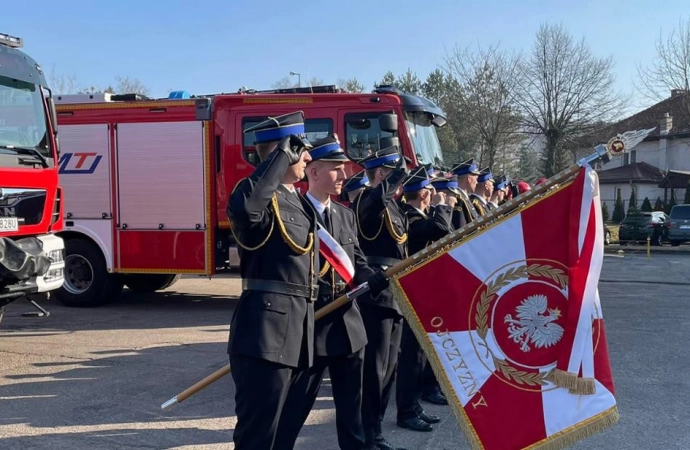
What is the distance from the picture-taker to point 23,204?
667 cm

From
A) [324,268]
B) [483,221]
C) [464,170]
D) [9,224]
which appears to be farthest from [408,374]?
[9,224]

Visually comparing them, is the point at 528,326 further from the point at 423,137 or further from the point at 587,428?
Result: the point at 423,137

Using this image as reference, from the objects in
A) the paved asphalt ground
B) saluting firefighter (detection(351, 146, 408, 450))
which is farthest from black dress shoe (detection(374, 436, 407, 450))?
the paved asphalt ground

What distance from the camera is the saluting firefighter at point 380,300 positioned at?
14.4 ft

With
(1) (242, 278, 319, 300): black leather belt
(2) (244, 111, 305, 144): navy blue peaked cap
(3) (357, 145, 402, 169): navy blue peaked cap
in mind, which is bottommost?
(1) (242, 278, 319, 300): black leather belt

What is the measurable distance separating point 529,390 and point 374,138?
19.4 feet

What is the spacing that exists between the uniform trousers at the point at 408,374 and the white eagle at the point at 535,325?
1.46m

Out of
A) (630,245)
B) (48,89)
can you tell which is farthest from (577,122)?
(48,89)

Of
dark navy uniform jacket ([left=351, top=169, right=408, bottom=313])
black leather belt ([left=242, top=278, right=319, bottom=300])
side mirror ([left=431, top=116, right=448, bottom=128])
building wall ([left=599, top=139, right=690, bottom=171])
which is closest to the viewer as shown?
black leather belt ([left=242, top=278, right=319, bottom=300])

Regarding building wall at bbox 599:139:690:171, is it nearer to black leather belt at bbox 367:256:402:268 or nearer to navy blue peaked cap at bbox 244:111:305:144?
black leather belt at bbox 367:256:402:268

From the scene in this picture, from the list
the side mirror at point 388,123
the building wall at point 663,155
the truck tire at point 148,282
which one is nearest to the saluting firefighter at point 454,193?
the side mirror at point 388,123

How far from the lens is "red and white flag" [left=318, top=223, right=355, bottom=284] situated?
3662mm

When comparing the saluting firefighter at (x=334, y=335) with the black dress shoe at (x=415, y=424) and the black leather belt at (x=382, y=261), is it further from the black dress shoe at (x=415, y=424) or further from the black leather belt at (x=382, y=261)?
the black dress shoe at (x=415, y=424)

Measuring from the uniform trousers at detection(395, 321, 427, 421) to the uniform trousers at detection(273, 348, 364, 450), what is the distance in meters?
1.04
